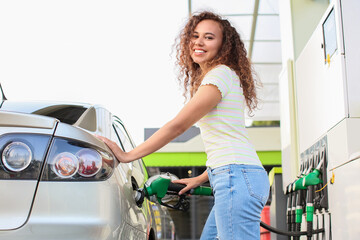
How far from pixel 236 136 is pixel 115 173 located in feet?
1.96

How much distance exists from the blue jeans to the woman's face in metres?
0.54

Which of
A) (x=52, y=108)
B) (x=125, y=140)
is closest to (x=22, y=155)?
(x=52, y=108)

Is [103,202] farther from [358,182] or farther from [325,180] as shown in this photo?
[325,180]

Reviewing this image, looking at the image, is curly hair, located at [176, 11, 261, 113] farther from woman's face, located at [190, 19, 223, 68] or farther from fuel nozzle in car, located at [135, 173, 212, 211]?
fuel nozzle in car, located at [135, 173, 212, 211]

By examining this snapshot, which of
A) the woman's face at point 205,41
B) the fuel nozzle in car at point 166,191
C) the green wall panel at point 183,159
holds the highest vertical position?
the green wall panel at point 183,159

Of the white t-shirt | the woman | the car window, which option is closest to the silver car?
the woman

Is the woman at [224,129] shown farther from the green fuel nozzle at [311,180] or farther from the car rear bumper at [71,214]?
the green fuel nozzle at [311,180]

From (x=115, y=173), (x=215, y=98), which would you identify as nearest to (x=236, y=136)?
(x=215, y=98)

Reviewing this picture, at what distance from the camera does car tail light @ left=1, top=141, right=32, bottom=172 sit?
2098 millimetres

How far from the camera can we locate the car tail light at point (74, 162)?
215 cm

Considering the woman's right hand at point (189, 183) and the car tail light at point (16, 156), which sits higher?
the car tail light at point (16, 156)

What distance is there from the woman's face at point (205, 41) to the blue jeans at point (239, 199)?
1.76 feet

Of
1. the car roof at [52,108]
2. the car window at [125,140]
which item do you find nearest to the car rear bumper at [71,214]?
the car roof at [52,108]

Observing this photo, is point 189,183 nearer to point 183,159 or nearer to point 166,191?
point 166,191
